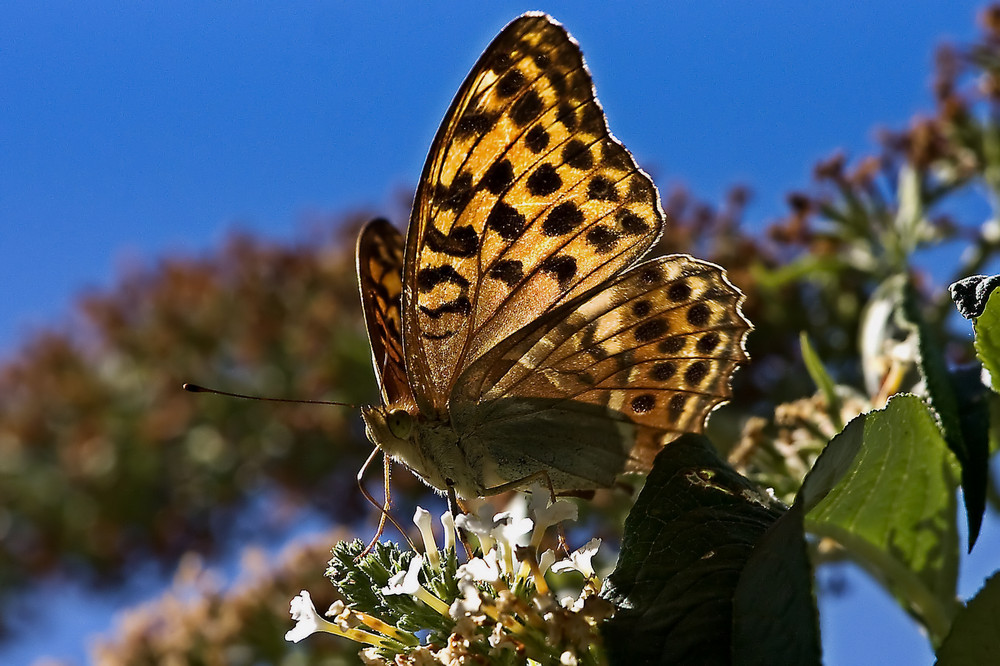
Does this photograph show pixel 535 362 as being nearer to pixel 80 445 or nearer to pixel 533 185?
pixel 533 185

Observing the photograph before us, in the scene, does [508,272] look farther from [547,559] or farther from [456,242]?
[547,559]

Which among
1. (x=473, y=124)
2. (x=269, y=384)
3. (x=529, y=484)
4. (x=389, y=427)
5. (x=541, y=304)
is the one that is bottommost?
(x=529, y=484)

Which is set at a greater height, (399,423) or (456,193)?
(456,193)

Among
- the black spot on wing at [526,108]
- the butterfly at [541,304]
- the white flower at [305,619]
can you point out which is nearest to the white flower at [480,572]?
the white flower at [305,619]

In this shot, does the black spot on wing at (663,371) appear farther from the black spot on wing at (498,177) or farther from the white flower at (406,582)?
the white flower at (406,582)

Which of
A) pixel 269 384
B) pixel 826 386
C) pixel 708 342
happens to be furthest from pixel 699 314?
pixel 269 384
